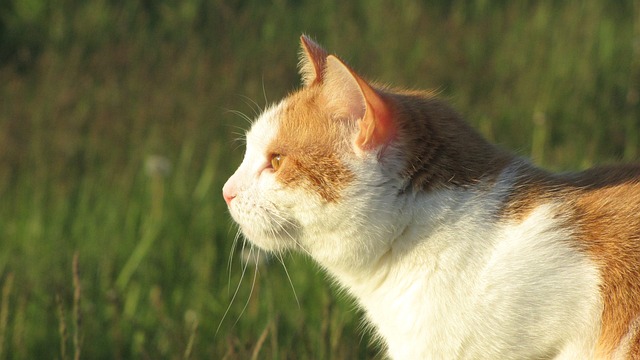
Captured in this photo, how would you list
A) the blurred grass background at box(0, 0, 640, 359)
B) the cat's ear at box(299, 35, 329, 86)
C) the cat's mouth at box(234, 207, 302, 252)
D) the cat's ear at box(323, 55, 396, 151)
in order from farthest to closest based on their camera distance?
the blurred grass background at box(0, 0, 640, 359) → the cat's ear at box(299, 35, 329, 86) → the cat's mouth at box(234, 207, 302, 252) → the cat's ear at box(323, 55, 396, 151)

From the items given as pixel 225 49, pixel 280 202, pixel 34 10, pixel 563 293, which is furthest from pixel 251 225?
pixel 34 10

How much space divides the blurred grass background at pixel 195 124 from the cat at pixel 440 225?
0.51 m

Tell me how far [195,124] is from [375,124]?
9.29 feet

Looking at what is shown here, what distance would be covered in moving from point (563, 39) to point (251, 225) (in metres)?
3.48

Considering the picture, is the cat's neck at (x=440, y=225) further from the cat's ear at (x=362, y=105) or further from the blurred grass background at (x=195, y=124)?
the blurred grass background at (x=195, y=124)

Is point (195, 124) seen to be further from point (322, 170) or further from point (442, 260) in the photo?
point (442, 260)

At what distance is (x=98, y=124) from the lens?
5098mm

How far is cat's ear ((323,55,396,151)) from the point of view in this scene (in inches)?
93.2

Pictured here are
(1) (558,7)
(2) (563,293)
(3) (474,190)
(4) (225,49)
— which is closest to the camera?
(2) (563,293)

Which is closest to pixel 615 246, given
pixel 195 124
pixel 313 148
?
pixel 313 148

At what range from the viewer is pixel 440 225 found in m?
2.42

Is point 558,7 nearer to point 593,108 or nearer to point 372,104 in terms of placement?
point 593,108

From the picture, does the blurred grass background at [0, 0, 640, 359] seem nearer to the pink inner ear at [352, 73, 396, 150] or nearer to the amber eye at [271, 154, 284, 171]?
the amber eye at [271, 154, 284, 171]

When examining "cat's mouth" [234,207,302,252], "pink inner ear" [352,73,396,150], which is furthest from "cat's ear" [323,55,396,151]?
"cat's mouth" [234,207,302,252]
